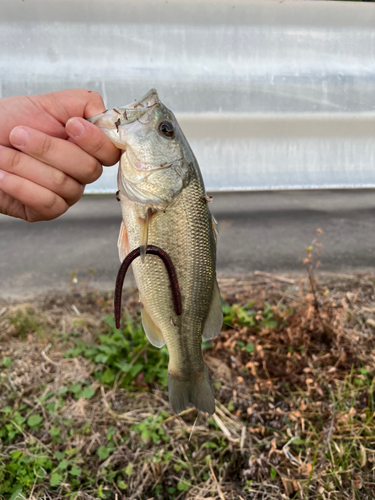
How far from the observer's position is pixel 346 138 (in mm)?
1796

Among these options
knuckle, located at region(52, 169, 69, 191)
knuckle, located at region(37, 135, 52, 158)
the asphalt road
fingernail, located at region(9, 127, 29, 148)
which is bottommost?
the asphalt road

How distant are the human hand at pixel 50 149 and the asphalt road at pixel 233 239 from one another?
2043 mm

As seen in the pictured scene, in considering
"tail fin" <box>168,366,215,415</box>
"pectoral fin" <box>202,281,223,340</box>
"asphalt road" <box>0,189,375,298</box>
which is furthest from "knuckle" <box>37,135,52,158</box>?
"asphalt road" <box>0,189,375,298</box>

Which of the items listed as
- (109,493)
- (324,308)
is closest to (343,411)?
(324,308)

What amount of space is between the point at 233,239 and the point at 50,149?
2699mm

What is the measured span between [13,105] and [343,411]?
243 cm

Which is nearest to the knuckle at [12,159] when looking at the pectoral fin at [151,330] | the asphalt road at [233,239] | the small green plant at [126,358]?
the pectoral fin at [151,330]

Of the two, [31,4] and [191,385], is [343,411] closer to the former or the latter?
[191,385]

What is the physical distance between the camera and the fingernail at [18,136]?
1.16 meters

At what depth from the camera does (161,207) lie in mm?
1192

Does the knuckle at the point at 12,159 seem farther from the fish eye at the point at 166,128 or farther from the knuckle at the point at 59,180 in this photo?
the fish eye at the point at 166,128

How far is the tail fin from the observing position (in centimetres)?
141

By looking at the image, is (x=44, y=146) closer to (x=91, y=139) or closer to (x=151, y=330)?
(x=91, y=139)

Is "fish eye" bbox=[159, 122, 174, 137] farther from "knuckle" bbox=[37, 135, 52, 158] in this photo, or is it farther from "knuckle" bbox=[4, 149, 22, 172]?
"knuckle" bbox=[4, 149, 22, 172]
